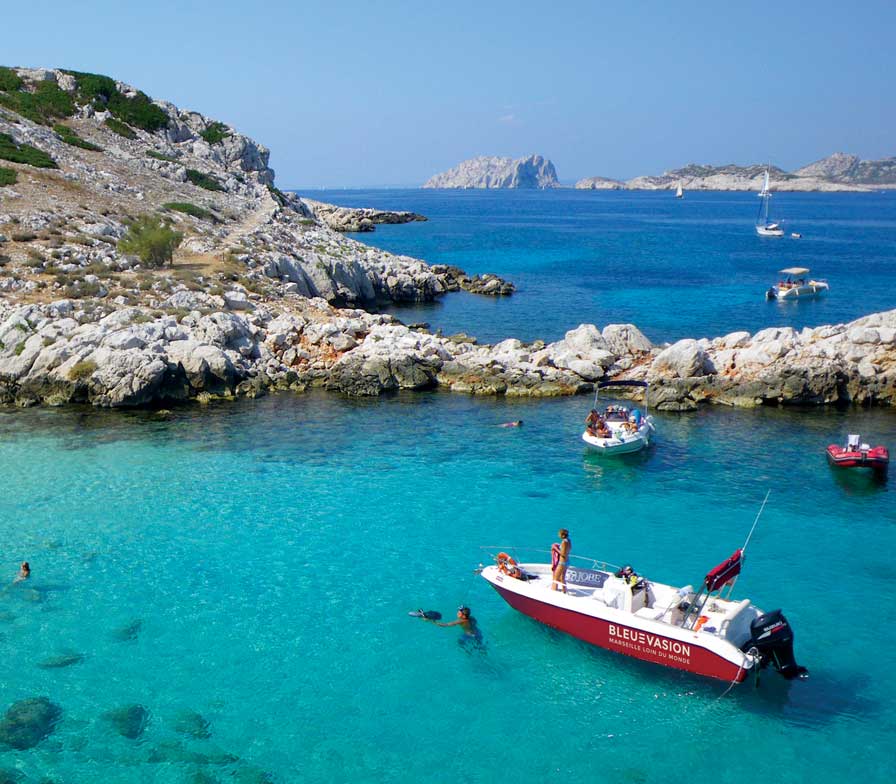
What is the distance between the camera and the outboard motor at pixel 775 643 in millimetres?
15828

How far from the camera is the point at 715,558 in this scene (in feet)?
73.0

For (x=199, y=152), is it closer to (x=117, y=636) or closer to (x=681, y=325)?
(x=681, y=325)

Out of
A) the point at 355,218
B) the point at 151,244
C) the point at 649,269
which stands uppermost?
the point at 355,218

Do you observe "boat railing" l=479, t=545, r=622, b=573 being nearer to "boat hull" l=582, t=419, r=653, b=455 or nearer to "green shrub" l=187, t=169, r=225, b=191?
"boat hull" l=582, t=419, r=653, b=455

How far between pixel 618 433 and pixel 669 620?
1432cm

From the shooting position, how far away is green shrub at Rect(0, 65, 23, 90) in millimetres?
73125

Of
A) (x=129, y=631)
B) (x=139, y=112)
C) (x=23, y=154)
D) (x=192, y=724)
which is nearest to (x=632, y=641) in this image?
(x=192, y=724)

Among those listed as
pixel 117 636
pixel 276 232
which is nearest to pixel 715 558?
pixel 117 636

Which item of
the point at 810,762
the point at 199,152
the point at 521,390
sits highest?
the point at 199,152

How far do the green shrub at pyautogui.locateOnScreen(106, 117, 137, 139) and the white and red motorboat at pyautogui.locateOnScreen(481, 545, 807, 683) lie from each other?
236 ft

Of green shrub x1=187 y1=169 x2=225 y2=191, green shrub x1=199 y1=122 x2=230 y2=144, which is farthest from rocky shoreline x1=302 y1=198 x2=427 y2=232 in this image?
green shrub x1=187 y1=169 x2=225 y2=191

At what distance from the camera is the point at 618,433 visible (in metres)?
30.5

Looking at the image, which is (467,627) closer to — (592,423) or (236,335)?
(592,423)

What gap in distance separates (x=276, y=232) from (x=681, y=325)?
3484cm
